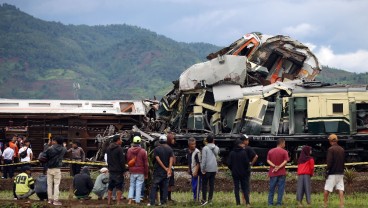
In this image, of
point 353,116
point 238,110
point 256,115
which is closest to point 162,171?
point 256,115

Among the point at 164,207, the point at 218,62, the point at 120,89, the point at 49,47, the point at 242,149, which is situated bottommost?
the point at 164,207

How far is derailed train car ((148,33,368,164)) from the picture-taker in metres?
26.0

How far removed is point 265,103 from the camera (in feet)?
88.1

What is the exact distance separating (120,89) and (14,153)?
145 m

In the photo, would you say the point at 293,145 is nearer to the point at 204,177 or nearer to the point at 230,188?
the point at 230,188

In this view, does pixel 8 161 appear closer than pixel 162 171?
No

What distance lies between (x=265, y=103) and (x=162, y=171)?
35.4 ft

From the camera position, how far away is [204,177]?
17141mm

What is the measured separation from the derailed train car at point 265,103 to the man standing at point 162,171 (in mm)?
10015

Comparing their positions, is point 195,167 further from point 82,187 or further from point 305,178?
point 82,187

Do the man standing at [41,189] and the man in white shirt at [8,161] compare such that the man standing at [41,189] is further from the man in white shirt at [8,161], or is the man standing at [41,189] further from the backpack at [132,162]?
the man in white shirt at [8,161]

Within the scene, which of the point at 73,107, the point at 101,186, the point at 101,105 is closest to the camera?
the point at 101,186

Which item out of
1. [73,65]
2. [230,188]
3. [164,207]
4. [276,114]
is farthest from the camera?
[73,65]

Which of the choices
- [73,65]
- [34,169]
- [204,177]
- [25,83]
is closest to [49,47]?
[73,65]
